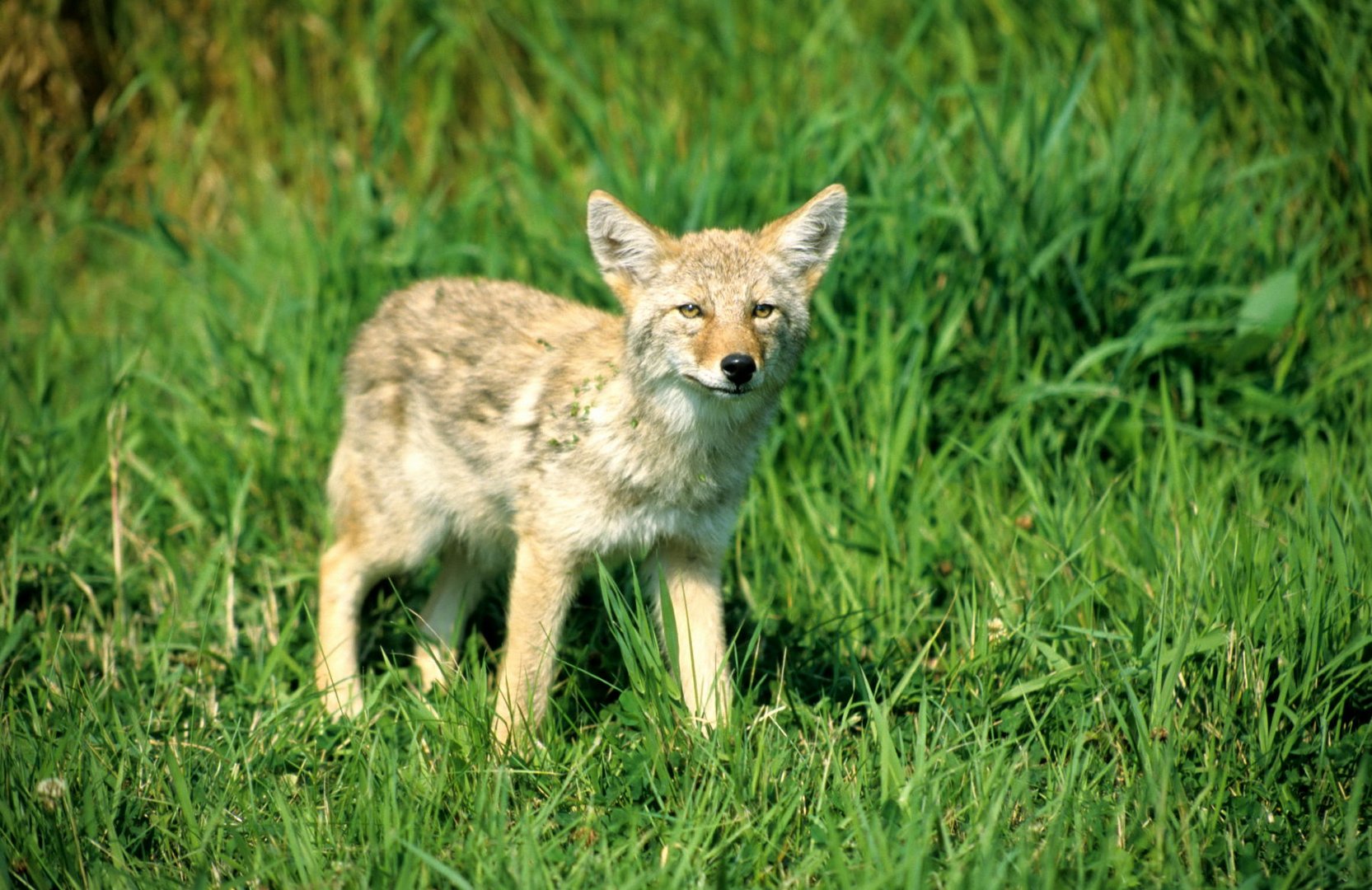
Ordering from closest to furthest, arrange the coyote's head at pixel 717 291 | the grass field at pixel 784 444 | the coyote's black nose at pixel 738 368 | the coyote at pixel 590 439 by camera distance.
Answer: the grass field at pixel 784 444
the coyote's black nose at pixel 738 368
the coyote's head at pixel 717 291
the coyote at pixel 590 439

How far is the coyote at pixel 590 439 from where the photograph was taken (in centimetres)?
411

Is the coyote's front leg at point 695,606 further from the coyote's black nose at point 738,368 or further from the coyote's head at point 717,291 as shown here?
the coyote's black nose at point 738,368

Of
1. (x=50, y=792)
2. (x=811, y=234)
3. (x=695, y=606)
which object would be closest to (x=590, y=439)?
(x=695, y=606)

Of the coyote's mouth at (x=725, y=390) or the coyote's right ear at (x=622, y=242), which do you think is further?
the coyote's right ear at (x=622, y=242)

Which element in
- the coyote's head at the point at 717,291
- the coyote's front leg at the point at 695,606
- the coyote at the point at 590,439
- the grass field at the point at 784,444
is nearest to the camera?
the grass field at the point at 784,444

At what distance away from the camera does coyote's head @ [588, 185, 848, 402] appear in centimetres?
393

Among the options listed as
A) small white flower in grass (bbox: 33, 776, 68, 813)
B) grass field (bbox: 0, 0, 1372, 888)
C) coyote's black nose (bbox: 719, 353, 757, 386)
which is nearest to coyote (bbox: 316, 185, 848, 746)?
coyote's black nose (bbox: 719, 353, 757, 386)

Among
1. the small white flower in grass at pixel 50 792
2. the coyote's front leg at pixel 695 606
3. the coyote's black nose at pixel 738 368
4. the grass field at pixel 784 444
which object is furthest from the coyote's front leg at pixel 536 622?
the small white flower in grass at pixel 50 792

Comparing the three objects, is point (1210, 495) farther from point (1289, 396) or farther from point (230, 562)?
point (230, 562)

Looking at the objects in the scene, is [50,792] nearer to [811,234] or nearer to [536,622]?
[536,622]

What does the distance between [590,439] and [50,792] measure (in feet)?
6.18

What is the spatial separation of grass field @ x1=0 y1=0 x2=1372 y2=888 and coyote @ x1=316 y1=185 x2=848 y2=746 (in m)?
0.23

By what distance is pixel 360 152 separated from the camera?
24.7 feet

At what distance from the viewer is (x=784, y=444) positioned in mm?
5324
